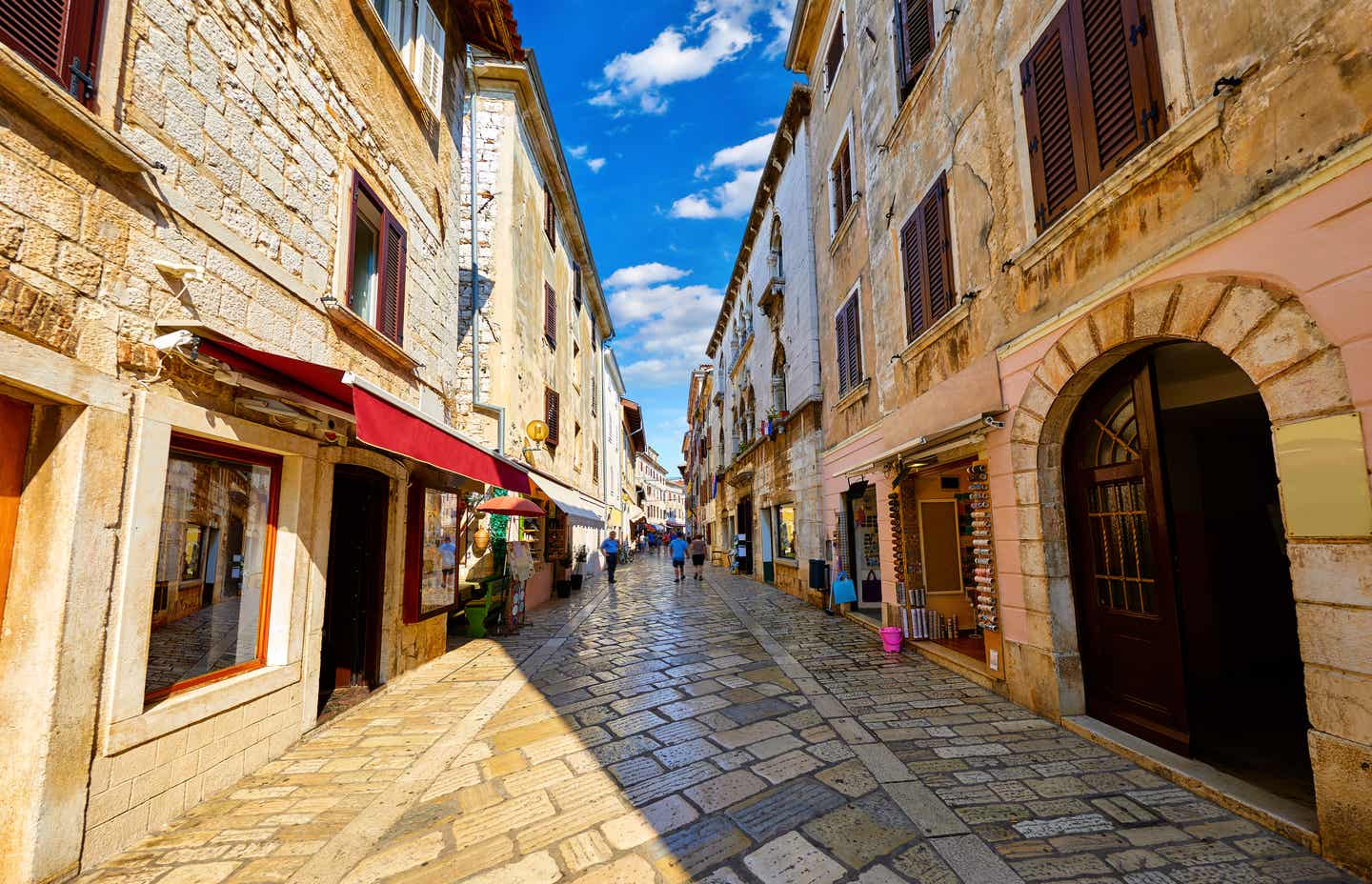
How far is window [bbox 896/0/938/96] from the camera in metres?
7.54

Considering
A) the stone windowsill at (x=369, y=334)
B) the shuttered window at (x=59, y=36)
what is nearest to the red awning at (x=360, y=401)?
the stone windowsill at (x=369, y=334)

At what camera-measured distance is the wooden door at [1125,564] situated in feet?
13.7

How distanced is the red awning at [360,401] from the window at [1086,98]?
575cm

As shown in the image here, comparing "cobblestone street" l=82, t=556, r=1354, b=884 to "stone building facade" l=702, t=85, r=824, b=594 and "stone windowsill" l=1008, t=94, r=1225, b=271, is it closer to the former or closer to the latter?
"stone windowsill" l=1008, t=94, r=1225, b=271

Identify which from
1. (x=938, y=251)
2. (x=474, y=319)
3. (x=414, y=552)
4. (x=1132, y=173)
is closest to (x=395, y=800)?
(x=414, y=552)

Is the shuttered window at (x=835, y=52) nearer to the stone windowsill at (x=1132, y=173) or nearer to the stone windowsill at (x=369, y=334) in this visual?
the stone windowsill at (x=1132, y=173)

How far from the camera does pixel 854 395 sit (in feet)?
35.2

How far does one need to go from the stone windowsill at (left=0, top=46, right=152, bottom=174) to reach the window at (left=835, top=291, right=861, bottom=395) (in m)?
9.79

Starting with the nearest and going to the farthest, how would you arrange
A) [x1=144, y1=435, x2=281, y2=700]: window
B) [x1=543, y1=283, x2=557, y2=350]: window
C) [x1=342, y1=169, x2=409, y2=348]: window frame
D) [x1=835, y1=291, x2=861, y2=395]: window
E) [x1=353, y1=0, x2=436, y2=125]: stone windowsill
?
[x1=144, y1=435, x2=281, y2=700]: window
[x1=342, y1=169, x2=409, y2=348]: window frame
[x1=353, y1=0, x2=436, y2=125]: stone windowsill
[x1=835, y1=291, x2=861, y2=395]: window
[x1=543, y1=283, x2=557, y2=350]: window

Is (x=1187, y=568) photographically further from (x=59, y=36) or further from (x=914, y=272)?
(x=59, y=36)

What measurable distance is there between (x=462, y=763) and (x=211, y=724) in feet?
5.42

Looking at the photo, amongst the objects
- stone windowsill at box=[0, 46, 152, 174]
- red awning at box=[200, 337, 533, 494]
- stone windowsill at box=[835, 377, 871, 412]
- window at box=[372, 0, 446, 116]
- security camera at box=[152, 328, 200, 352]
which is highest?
window at box=[372, 0, 446, 116]

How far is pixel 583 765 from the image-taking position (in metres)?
4.20

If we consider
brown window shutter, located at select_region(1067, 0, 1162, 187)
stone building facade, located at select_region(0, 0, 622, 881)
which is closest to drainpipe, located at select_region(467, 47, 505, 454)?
stone building facade, located at select_region(0, 0, 622, 881)
